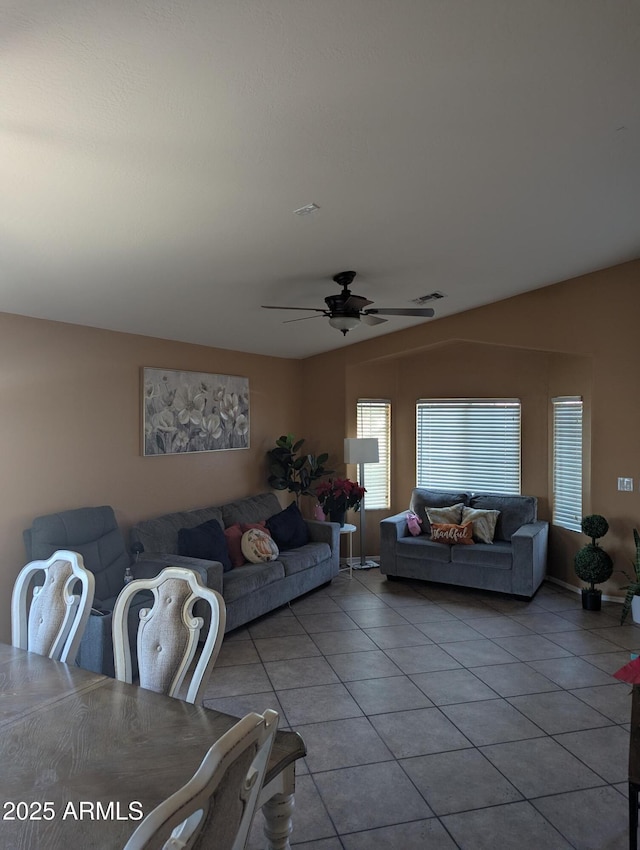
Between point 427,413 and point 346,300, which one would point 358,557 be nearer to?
point 427,413

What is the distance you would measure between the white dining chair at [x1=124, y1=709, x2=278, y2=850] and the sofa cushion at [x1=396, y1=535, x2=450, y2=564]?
4.82 m

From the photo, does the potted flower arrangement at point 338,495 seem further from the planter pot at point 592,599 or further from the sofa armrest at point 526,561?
the planter pot at point 592,599

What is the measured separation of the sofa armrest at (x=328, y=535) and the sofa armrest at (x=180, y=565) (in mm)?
1770

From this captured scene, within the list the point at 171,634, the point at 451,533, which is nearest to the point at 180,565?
the point at 171,634

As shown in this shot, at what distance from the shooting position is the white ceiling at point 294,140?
62.7 inches

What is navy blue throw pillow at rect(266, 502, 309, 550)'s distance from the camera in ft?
18.7

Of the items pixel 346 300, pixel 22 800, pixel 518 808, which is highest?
pixel 346 300

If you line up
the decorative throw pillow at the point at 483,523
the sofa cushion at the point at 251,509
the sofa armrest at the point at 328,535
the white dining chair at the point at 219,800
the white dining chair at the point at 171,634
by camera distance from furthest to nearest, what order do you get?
the sofa armrest at the point at 328,535 → the decorative throw pillow at the point at 483,523 → the sofa cushion at the point at 251,509 → the white dining chair at the point at 171,634 → the white dining chair at the point at 219,800

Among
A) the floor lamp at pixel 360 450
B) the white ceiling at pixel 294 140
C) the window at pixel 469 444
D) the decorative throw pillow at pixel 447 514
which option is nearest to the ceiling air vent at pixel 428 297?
the white ceiling at pixel 294 140

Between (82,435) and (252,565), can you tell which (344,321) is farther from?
(252,565)

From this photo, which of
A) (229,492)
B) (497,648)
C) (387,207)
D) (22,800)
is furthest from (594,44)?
(229,492)

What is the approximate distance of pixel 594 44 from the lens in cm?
189

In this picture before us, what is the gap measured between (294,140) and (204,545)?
338cm

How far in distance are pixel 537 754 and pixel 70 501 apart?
11.4ft
